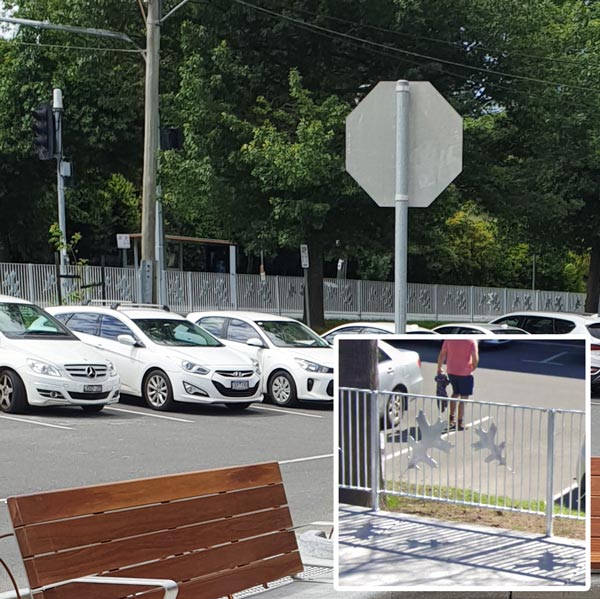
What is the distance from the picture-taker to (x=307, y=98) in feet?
84.8

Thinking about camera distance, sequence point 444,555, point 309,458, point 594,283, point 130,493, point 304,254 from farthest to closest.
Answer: point 594,283 → point 304,254 → point 309,458 → point 130,493 → point 444,555

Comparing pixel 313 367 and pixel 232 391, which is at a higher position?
pixel 313 367

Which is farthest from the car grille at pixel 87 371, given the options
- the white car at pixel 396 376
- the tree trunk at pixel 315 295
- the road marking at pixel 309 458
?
the tree trunk at pixel 315 295

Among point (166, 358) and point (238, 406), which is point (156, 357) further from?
point (238, 406)

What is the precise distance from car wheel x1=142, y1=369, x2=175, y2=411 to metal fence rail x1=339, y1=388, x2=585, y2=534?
1269cm

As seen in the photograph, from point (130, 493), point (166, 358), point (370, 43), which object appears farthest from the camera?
point (370, 43)

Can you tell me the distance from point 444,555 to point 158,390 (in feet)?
42.3

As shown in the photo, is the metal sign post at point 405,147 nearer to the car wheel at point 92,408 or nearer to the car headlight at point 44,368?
the car headlight at point 44,368

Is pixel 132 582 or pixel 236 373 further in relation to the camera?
→ pixel 236 373

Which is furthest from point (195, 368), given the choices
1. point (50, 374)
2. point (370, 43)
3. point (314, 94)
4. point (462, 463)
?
point (370, 43)

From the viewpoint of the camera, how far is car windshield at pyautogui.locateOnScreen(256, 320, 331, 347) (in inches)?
703

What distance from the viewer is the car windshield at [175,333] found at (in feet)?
54.7

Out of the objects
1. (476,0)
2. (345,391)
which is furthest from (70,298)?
(345,391)

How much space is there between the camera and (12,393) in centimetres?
1439
